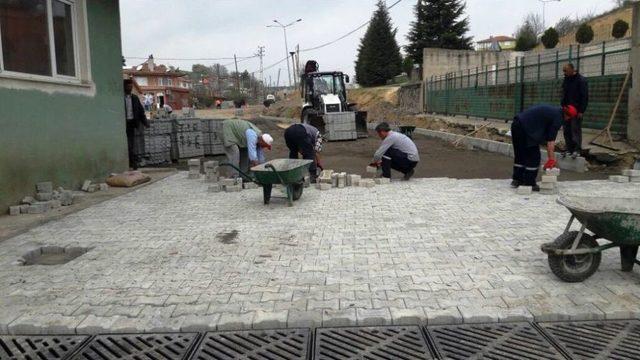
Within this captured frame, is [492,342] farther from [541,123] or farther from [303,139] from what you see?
[303,139]

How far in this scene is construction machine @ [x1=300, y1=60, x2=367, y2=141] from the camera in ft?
62.7

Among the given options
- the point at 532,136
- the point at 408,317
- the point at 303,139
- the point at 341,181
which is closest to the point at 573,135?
the point at 532,136

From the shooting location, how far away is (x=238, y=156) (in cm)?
942

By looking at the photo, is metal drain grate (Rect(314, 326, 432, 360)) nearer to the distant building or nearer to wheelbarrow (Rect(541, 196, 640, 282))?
wheelbarrow (Rect(541, 196, 640, 282))

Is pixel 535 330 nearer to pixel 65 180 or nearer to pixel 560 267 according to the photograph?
pixel 560 267

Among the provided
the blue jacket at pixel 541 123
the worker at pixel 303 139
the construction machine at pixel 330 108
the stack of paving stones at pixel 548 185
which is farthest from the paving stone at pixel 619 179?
the construction machine at pixel 330 108

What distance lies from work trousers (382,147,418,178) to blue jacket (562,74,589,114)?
344cm

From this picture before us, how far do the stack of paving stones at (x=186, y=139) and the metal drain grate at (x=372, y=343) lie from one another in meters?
11.0

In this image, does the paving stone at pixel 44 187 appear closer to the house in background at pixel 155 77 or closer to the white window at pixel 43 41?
the white window at pixel 43 41

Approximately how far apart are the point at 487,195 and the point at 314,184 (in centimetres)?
305

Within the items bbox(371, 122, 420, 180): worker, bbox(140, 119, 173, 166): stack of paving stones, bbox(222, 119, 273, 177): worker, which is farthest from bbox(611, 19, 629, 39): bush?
bbox(222, 119, 273, 177): worker

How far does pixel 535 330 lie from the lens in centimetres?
348

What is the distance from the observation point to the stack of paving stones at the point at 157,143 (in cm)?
1265

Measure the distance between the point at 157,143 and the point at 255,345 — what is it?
1046 cm
